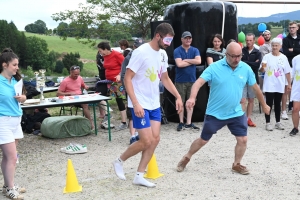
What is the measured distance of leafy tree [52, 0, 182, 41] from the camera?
14.8 m

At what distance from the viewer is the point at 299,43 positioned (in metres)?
9.68

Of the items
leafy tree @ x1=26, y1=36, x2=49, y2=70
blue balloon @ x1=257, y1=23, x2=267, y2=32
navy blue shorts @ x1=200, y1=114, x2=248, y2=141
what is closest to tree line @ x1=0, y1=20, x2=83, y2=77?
leafy tree @ x1=26, y1=36, x2=49, y2=70

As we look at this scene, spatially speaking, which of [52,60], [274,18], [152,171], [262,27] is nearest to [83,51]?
[52,60]

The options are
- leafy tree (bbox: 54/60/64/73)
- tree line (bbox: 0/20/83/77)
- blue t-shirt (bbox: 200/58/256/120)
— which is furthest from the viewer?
leafy tree (bbox: 54/60/64/73)

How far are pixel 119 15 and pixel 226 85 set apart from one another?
10.9m

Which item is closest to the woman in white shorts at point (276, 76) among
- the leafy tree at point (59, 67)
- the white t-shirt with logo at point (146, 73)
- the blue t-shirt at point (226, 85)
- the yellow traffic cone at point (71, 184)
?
the blue t-shirt at point (226, 85)

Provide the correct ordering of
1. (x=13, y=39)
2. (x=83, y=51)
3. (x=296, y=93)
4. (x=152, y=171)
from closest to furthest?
(x=152, y=171) < (x=296, y=93) < (x=13, y=39) < (x=83, y=51)

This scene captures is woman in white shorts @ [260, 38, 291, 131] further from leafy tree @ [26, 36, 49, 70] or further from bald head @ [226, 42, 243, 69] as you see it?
leafy tree @ [26, 36, 49, 70]

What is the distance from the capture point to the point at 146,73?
471cm

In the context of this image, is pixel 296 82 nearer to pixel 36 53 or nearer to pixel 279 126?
pixel 279 126

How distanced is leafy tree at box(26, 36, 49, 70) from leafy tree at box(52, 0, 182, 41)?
4.51 metres

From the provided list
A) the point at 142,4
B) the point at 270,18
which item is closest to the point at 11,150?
the point at 142,4

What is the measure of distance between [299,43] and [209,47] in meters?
2.37

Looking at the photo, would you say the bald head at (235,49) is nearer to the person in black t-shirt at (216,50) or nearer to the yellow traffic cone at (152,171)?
the yellow traffic cone at (152,171)
